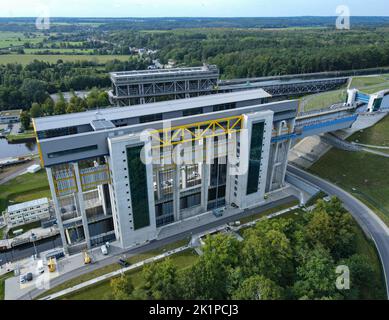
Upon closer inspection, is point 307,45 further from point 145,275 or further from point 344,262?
point 145,275

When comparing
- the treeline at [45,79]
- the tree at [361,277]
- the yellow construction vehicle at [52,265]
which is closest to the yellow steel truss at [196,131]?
the yellow construction vehicle at [52,265]

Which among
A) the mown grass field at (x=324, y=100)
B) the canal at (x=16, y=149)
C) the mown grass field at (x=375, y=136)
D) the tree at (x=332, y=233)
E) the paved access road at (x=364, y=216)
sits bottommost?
the canal at (x=16, y=149)

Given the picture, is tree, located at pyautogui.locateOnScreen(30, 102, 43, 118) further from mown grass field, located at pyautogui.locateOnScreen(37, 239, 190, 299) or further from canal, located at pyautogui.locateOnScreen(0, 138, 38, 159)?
mown grass field, located at pyautogui.locateOnScreen(37, 239, 190, 299)

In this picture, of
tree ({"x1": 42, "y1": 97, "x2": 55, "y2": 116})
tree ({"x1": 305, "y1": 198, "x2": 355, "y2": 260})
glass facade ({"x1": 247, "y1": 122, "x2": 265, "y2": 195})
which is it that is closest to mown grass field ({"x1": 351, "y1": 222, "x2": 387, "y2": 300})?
tree ({"x1": 305, "y1": 198, "x2": 355, "y2": 260})

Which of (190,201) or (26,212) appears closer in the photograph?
(26,212)

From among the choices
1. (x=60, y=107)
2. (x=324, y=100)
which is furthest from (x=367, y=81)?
(x=60, y=107)

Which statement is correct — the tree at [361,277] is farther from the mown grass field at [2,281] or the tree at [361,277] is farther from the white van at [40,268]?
the mown grass field at [2,281]

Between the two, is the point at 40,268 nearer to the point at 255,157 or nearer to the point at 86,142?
the point at 86,142
